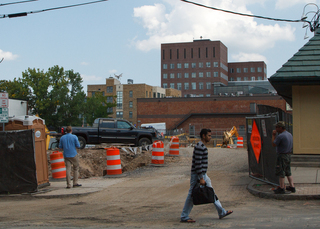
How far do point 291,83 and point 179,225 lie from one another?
910 centimetres

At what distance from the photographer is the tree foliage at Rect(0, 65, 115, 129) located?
192 feet

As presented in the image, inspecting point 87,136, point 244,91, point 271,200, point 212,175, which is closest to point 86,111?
point 244,91

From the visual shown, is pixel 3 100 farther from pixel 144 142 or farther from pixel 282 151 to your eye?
pixel 144 142

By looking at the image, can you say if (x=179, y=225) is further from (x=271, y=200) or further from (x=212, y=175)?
(x=212, y=175)

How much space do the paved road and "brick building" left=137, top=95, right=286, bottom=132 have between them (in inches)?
2272

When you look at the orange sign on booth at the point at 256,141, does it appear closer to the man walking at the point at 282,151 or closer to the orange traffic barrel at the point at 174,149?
the man walking at the point at 282,151

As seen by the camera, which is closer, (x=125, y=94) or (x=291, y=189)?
(x=291, y=189)

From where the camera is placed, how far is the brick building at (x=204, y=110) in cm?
6894

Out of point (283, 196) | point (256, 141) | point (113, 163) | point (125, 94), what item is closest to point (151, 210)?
point (283, 196)

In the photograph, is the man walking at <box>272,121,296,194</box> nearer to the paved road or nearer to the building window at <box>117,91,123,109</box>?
the paved road

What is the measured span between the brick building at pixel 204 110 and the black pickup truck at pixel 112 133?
156ft

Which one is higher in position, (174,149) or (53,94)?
(53,94)

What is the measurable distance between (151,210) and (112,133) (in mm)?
14535

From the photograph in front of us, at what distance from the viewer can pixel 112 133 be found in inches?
893
